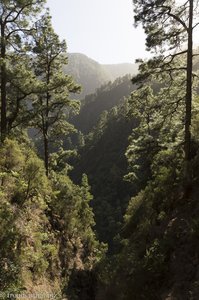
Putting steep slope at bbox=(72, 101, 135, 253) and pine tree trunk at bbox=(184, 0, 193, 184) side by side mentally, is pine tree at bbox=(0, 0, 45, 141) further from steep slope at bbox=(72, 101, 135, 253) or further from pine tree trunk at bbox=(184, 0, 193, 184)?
steep slope at bbox=(72, 101, 135, 253)

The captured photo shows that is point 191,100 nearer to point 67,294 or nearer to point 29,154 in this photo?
point 29,154

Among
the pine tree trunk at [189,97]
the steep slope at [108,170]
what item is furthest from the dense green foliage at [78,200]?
the steep slope at [108,170]

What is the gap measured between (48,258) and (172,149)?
6.39 m

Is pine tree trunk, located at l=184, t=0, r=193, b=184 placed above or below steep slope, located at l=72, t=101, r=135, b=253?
above

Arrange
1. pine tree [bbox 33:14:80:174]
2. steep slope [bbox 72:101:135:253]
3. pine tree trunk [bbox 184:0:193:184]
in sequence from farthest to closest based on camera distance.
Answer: steep slope [bbox 72:101:135:253], pine tree [bbox 33:14:80:174], pine tree trunk [bbox 184:0:193:184]

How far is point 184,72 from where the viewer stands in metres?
15.4

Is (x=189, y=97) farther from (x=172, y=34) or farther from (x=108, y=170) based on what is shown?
(x=108, y=170)

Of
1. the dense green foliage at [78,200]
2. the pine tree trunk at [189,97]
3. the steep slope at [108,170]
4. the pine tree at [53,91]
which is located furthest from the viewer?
the steep slope at [108,170]

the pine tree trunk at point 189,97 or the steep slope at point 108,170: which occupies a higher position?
the pine tree trunk at point 189,97

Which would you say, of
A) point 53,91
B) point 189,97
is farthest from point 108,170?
point 189,97

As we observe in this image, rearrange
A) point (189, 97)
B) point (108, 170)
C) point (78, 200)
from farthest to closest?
point (108, 170), point (78, 200), point (189, 97)

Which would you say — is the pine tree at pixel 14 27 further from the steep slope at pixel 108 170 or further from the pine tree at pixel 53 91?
the steep slope at pixel 108 170

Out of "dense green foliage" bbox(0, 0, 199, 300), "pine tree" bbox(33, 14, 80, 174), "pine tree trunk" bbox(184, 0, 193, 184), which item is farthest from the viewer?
"pine tree" bbox(33, 14, 80, 174)

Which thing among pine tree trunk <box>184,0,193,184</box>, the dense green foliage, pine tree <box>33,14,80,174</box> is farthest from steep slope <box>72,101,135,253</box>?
pine tree trunk <box>184,0,193,184</box>
